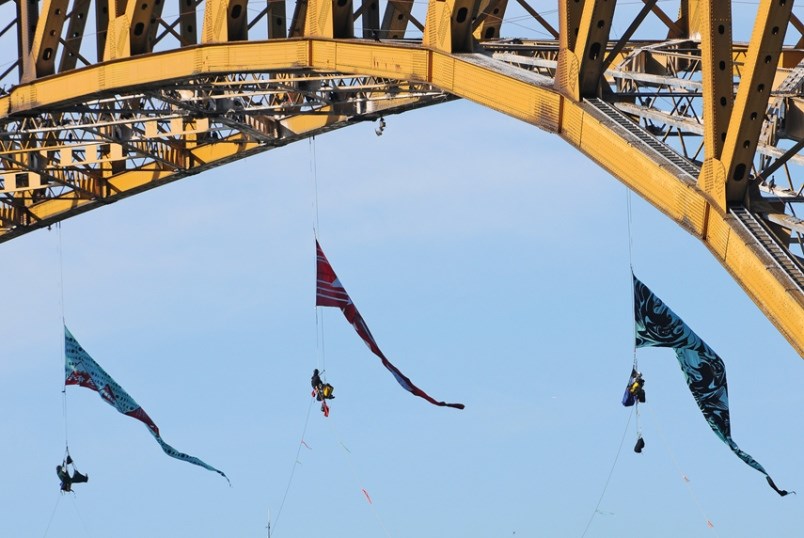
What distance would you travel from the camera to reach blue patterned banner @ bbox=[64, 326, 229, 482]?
144ft

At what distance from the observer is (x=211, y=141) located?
1614 inches

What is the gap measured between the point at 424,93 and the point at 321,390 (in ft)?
19.4

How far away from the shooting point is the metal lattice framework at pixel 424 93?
1888 cm

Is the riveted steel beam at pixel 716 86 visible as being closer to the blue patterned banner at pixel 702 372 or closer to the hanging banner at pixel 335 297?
the blue patterned banner at pixel 702 372

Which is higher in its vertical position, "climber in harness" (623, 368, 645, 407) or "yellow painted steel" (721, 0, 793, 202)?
"yellow painted steel" (721, 0, 793, 202)

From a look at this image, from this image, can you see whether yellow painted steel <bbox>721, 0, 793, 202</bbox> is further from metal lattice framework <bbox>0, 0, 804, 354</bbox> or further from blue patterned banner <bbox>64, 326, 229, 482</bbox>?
blue patterned banner <bbox>64, 326, 229, 482</bbox>

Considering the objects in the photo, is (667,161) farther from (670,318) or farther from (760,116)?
(670,318)

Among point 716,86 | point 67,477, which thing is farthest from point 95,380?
point 716,86

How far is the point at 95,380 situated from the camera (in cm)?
4450

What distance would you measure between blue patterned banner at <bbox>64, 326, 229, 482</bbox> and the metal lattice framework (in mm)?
3152

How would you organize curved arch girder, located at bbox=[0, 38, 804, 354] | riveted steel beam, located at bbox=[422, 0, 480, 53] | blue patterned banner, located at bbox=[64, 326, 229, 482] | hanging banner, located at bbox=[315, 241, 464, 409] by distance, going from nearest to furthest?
curved arch girder, located at bbox=[0, 38, 804, 354] → riveted steel beam, located at bbox=[422, 0, 480, 53] → hanging banner, located at bbox=[315, 241, 464, 409] → blue patterned banner, located at bbox=[64, 326, 229, 482]

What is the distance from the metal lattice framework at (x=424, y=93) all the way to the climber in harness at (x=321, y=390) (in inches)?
183

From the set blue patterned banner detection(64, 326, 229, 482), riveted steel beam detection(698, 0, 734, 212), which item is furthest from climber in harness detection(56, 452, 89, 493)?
riveted steel beam detection(698, 0, 734, 212)

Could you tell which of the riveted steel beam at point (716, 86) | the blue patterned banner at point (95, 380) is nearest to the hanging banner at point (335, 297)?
the blue patterned banner at point (95, 380)
